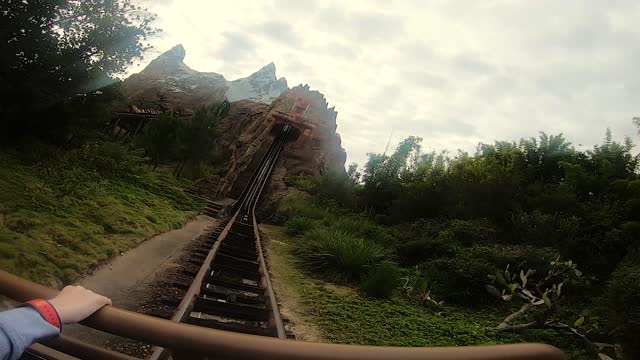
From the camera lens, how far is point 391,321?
224 inches

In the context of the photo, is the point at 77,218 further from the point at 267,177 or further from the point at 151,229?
the point at 267,177

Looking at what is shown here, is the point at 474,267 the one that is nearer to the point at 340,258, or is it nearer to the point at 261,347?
the point at 340,258

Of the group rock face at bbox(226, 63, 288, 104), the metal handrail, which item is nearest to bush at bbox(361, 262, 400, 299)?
the metal handrail

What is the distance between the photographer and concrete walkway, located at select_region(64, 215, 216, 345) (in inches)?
147

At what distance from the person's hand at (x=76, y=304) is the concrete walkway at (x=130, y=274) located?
2938mm

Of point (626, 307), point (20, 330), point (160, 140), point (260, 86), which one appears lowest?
point (20, 330)

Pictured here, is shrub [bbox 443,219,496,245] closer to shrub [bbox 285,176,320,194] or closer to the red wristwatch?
the red wristwatch

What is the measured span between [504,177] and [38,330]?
12893mm

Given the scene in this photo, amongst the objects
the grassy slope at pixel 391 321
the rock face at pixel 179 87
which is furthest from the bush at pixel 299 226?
the rock face at pixel 179 87

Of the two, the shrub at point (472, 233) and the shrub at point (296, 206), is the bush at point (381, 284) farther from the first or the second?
the shrub at point (296, 206)

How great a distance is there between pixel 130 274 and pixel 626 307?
268 inches

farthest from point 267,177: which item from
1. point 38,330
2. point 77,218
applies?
point 38,330

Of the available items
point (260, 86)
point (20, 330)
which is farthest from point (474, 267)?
point (260, 86)

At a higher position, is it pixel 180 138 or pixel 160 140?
pixel 180 138
